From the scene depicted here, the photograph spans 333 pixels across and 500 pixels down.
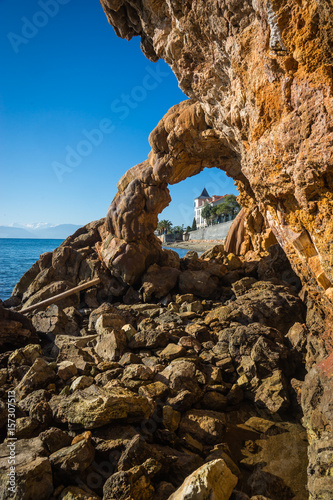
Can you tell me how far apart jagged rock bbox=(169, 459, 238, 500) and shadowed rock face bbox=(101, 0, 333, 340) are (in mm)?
2355

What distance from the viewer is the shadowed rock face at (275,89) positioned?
9.51 feet

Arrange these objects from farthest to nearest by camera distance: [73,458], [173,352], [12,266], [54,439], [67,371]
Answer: [12,266] < [173,352] < [67,371] < [54,439] < [73,458]

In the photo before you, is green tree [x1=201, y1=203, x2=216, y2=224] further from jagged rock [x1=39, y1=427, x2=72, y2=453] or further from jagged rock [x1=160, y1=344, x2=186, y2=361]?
jagged rock [x1=39, y1=427, x2=72, y2=453]

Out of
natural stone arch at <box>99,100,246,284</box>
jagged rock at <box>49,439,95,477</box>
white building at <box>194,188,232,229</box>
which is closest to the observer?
jagged rock at <box>49,439,95,477</box>

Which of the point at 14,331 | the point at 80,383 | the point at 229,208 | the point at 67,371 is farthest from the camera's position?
the point at 229,208

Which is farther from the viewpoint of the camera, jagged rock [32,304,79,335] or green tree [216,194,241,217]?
green tree [216,194,241,217]

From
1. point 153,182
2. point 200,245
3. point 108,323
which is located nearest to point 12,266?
point 200,245

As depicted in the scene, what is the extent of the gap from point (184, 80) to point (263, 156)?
11.8 feet

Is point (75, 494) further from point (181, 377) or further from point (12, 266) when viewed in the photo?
point (12, 266)

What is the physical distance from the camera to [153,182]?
1055 cm

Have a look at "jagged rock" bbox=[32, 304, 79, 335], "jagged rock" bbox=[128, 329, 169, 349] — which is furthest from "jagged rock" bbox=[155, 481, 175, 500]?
"jagged rock" bbox=[32, 304, 79, 335]

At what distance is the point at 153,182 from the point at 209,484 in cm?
952

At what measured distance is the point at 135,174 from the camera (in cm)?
1115

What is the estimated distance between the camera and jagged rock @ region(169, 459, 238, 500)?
2.12m
